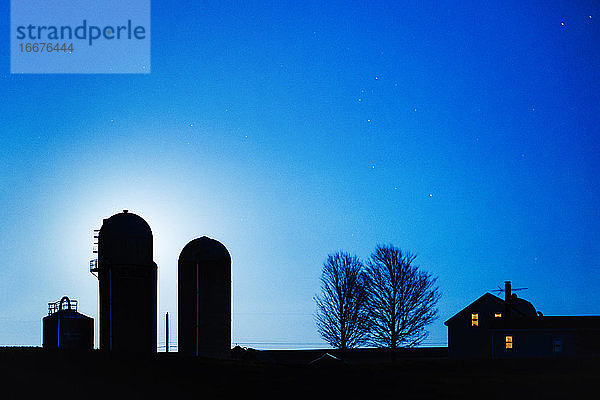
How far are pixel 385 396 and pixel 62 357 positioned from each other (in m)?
10.3

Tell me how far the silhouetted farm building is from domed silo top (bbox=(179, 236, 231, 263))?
84.2ft

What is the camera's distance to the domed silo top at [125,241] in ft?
117

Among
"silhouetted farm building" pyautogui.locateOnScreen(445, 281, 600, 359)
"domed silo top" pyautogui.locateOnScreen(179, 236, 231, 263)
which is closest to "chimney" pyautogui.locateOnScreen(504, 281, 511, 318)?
"silhouetted farm building" pyautogui.locateOnScreen(445, 281, 600, 359)

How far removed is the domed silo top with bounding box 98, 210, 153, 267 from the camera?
3569 cm

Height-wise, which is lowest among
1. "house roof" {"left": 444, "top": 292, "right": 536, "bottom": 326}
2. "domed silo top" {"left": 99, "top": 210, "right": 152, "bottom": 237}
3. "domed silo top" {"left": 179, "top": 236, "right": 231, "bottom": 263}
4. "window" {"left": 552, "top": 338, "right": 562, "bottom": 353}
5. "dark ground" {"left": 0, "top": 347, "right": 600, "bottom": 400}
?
"window" {"left": 552, "top": 338, "right": 562, "bottom": 353}

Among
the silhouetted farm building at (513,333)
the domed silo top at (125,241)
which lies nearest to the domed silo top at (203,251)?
the domed silo top at (125,241)

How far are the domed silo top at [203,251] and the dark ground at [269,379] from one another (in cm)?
1775

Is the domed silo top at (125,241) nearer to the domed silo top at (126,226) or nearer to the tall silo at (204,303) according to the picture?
the domed silo top at (126,226)

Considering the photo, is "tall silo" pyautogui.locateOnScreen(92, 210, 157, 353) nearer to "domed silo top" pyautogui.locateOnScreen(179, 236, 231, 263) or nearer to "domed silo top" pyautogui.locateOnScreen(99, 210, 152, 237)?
"domed silo top" pyautogui.locateOnScreen(99, 210, 152, 237)

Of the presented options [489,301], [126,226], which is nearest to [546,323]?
[489,301]

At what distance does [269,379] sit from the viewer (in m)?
17.8

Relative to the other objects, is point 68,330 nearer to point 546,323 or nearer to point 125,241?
point 125,241

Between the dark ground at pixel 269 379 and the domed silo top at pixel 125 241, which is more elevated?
the domed silo top at pixel 125 241

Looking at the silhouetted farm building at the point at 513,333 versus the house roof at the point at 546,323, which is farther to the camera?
the house roof at the point at 546,323
